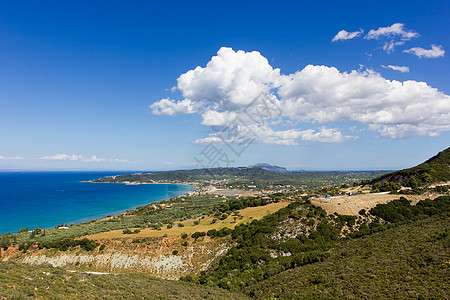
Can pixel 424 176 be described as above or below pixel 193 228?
above

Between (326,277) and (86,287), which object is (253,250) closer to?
(326,277)

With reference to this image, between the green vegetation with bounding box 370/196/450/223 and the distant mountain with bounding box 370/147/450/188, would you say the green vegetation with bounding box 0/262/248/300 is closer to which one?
the green vegetation with bounding box 370/196/450/223

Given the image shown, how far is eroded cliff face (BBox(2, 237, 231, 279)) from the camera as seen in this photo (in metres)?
30.8

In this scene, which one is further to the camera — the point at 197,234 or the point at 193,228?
the point at 193,228

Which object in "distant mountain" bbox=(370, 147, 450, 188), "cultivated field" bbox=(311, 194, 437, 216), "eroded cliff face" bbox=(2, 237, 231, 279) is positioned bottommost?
"eroded cliff face" bbox=(2, 237, 231, 279)

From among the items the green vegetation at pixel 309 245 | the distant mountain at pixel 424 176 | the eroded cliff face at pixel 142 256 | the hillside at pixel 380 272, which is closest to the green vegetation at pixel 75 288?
the green vegetation at pixel 309 245

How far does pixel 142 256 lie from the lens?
32688 millimetres

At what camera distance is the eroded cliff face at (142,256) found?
3077 centimetres

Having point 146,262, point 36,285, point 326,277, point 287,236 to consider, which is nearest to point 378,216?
point 287,236

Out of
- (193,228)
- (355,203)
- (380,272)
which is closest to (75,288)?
(380,272)

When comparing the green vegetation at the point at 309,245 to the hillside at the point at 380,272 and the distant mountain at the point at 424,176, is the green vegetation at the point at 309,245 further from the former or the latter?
the distant mountain at the point at 424,176

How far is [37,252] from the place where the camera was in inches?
1326

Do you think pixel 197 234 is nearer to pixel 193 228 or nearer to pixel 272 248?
pixel 193 228

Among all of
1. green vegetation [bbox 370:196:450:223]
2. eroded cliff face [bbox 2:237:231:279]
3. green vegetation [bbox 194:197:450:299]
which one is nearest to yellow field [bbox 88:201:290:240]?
eroded cliff face [bbox 2:237:231:279]
